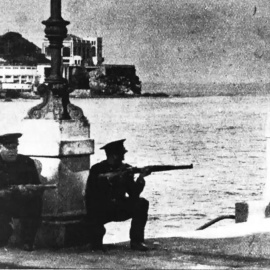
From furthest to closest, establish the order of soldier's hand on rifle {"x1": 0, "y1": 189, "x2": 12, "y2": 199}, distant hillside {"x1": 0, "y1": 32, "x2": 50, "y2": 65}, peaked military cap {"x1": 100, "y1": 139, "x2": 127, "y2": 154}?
1. distant hillside {"x1": 0, "y1": 32, "x2": 50, "y2": 65}
2. peaked military cap {"x1": 100, "y1": 139, "x2": 127, "y2": 154}
3. soldier's hand on rifle {"x1": 0, "y1": 189, "x2": 12, "y2": 199}

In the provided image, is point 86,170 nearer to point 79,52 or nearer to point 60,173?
point 60,173

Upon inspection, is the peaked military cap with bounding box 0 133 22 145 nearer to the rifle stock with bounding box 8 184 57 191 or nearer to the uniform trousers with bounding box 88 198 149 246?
the rifle stock with bounding box 8 184 57 191

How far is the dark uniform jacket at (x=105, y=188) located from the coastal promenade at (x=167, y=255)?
471mm

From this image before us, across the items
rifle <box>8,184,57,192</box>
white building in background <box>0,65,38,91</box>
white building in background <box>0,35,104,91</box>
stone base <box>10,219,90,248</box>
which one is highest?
white building in background <box>0,35,104,91</box>

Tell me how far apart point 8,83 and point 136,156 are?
74.9 ft

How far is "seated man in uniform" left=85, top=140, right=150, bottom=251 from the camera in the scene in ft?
31.3

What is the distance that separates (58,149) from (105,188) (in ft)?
2.16

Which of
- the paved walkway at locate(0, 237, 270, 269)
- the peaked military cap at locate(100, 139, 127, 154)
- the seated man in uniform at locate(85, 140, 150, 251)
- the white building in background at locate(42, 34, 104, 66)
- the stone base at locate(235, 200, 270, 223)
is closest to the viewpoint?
the paved walkway at locate(0, 237, 270, 269)

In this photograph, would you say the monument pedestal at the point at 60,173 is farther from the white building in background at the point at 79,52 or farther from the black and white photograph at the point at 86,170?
the white building in background at the point at 79,52

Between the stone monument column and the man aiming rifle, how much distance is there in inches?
14.1

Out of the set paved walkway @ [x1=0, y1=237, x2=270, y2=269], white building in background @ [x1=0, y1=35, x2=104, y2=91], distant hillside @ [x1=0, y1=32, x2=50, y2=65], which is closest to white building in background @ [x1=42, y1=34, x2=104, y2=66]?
white building in background @ [x1=0, y1=35, x2=104, y2=91]

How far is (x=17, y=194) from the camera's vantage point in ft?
30.9

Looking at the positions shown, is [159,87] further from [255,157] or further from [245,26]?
[255,157]

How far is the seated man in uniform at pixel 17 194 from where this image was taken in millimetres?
9430
